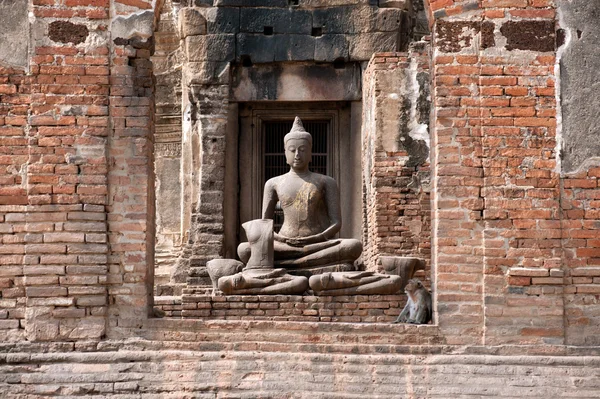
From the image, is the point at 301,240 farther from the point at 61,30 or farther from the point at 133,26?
the point at 61,30

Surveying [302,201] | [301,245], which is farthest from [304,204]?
[301,245]

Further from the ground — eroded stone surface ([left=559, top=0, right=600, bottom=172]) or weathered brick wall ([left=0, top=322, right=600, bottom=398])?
eroded stone surface ([left=559, top=0, right=600, bottom=172])

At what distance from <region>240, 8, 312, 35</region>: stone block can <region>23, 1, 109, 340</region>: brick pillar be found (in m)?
6.86

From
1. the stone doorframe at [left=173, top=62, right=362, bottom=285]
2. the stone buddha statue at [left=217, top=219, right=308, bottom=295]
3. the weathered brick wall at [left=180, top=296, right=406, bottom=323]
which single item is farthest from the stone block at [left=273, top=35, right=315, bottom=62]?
the weathered brick wall at [left=180, top=296, right=406, bottom=323]

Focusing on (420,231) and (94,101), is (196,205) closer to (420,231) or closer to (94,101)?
(420,231)

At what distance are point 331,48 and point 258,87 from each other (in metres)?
1.09

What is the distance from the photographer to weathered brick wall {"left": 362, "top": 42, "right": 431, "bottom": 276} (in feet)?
49.7

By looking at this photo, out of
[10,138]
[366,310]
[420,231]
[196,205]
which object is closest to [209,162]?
[196,205]

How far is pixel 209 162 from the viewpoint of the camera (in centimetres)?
1628

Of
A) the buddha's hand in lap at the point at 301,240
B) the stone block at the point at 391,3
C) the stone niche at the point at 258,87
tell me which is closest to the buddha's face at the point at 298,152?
the buddha's hand in lap at the point at 301,240

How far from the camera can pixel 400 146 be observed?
1527 cm

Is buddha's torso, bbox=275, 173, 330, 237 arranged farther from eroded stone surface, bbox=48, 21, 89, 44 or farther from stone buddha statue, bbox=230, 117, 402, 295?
eroded stone surface, bbox=48, 21, 89, 44

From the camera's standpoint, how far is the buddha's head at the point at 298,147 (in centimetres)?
1288

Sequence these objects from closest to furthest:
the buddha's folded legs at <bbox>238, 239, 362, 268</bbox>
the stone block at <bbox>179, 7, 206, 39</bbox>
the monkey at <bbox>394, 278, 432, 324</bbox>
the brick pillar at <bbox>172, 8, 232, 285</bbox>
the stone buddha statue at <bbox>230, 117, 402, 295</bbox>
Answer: the monkey at <bbox>394, 278, 432, 324</bbox> → the stone buddha statue at <bbox>230, 117, 402, 295</bbox> → the buddha's folded legs at <bbox>238, 239, 362, 268</bbox> → the brick pillar at <bbox>172, 8, 232, 285</bbox> → the stone block at <bbox>179, 7, 206, 39</bbox>
